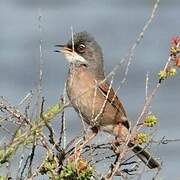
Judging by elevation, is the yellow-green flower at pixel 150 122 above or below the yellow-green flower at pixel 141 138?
above

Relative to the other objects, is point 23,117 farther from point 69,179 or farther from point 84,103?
point 84,103

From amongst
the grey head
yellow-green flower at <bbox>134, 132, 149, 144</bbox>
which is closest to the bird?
the grey head

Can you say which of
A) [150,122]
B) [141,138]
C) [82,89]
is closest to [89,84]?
[82,89]

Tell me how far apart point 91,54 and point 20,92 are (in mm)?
3471

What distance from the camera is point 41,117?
162 inches

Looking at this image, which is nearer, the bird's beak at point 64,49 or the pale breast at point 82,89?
the bird's beak at point 64,49

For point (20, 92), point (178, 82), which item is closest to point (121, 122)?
point (20, 92)

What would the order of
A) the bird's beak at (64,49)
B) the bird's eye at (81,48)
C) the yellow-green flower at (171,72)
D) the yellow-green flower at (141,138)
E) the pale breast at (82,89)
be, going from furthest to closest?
the bird's eye at (81,48)
the pale breast at (82,89)
the bird's beak at (64,49)
the yellow-green flower at (141,138)
the yellow-green flower at (171,72)

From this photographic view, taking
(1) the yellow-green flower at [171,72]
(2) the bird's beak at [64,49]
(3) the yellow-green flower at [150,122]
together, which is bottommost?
(3) the yellow-green flower at [150,122]

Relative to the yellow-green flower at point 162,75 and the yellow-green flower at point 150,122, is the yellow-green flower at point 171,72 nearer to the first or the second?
the yellow-green flower at point 162,75

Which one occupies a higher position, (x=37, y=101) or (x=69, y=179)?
(x=37, y=101)

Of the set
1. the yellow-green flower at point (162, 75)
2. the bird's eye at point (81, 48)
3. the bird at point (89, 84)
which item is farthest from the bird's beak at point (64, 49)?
the yellow-green flower at point (162, 75)

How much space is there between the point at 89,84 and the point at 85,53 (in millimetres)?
282

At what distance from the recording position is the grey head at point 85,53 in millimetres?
6871
